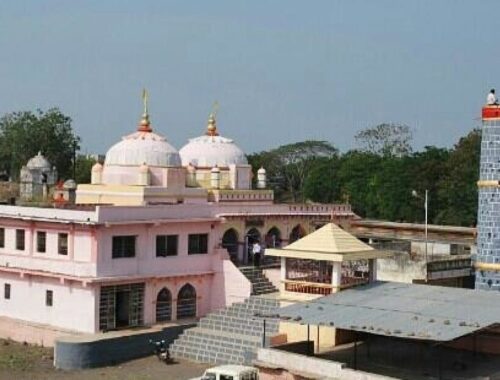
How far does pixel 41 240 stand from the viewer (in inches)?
1071

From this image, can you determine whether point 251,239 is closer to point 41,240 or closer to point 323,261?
point 323,261

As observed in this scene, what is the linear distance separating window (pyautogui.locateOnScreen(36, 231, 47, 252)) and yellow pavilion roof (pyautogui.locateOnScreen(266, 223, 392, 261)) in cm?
724

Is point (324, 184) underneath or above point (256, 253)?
above

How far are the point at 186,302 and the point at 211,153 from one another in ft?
25.2

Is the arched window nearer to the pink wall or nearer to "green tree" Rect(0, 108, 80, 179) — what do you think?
the pink wall

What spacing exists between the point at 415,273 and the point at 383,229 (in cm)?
988

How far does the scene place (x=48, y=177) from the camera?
45062 millimetres

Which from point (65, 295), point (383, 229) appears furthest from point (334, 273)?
point (383, 229)

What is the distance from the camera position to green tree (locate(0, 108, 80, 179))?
64.6 meters

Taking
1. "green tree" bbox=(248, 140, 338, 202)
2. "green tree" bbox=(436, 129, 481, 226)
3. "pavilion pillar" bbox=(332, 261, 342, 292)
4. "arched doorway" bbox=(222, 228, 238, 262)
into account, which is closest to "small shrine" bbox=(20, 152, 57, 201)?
"arched doorway" bbox=(222, 228, 238, 262)

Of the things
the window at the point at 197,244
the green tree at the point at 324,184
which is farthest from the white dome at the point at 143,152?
the green tree at the point at 324,184

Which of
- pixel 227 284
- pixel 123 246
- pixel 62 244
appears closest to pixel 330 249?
pixel 227 284

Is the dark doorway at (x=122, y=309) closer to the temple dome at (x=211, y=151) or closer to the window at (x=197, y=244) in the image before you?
the window at (x=197, y=244)

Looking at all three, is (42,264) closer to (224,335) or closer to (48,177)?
(224,335)
